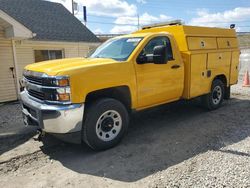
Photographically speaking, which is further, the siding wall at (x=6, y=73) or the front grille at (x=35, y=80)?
→ the siding wall at (x=6, y=73)

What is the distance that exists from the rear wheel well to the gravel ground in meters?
0.85

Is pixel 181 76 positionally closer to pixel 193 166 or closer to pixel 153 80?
pixel 153 80

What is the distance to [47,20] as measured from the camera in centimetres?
1421

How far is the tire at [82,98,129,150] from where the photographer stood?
4.62 meters

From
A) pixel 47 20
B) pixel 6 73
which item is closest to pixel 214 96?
pixel 6 73

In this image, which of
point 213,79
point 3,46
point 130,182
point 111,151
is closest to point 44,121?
point 111,151

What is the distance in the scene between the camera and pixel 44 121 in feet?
14.5

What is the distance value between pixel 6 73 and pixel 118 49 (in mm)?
6780

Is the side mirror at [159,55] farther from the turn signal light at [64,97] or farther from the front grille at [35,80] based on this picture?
the front grille at [35,80]

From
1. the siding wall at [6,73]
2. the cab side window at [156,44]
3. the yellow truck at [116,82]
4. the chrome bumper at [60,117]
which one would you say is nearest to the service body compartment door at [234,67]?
the yellow truck at [116,82]

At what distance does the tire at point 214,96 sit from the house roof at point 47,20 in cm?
795

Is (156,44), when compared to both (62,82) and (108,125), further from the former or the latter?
(62,82)

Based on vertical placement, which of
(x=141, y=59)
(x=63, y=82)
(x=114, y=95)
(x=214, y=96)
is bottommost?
(x=214, y=96)

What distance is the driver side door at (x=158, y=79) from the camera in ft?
17.6
